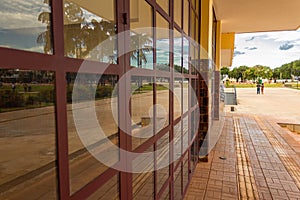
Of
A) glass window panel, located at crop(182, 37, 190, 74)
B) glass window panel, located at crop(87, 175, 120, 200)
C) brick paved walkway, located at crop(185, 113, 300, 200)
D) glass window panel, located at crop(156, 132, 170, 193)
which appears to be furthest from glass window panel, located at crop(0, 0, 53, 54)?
brick paved walkway, located at crop(185, 113, 300, 200)

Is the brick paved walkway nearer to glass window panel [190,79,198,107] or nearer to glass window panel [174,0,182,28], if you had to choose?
glass window panel [190,79,198,107]

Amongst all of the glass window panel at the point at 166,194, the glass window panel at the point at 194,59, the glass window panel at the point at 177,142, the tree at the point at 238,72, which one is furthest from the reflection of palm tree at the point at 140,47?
the tree at the point at 238,72

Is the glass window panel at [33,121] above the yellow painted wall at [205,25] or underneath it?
underneath

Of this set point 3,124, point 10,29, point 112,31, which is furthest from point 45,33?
point 112,31

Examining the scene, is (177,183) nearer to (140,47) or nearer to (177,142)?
(177,142)

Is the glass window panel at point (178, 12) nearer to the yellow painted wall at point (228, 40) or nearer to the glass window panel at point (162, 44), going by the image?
the glass window panel at point (162, 44)

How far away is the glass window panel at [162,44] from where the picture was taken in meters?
1.57

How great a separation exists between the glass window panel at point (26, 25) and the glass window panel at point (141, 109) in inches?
22.3

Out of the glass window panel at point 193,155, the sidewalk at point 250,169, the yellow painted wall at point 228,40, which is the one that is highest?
the yellow painted wall at point 228,40

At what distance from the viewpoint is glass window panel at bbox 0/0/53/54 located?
50 cm

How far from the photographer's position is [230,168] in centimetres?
327

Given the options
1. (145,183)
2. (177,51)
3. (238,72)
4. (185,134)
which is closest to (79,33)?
(145,183)

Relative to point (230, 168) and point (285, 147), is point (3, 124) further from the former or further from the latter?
point (285, 147)

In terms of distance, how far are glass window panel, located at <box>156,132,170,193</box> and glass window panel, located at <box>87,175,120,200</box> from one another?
0.62m
